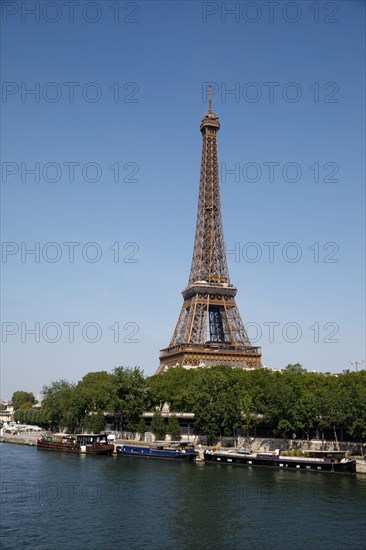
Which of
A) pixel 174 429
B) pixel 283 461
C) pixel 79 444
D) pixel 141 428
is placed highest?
pixel 174 429

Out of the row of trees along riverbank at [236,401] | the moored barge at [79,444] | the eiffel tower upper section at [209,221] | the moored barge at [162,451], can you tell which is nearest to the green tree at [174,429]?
the row of trees along riverbank at [236,401]

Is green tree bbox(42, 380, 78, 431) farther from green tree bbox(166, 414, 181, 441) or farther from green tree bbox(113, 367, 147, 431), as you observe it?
green tree bbox(166, 414, 181, 441)

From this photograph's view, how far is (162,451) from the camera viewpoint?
262ft

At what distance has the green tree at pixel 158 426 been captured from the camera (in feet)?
309

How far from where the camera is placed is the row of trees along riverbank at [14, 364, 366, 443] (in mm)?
76750

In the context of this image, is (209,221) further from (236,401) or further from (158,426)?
(236,401)

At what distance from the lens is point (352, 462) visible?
66125mm

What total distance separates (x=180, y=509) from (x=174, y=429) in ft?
157

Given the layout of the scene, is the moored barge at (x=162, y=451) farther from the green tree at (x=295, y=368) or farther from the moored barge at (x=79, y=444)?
the green tree at (x=295, y=368)

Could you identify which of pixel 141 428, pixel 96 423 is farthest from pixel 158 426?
pixel 96 423

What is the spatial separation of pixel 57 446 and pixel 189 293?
143ft

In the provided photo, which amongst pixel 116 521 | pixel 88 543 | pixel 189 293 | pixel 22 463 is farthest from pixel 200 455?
pixel 189 293

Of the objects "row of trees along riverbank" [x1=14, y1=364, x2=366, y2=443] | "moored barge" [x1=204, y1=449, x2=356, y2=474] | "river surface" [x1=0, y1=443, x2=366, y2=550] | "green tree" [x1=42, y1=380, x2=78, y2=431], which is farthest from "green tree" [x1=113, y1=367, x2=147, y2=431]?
"river surface" [x1=0, y1=443, x2=366, y2=550]

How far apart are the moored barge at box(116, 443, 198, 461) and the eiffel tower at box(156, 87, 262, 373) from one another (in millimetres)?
30653
